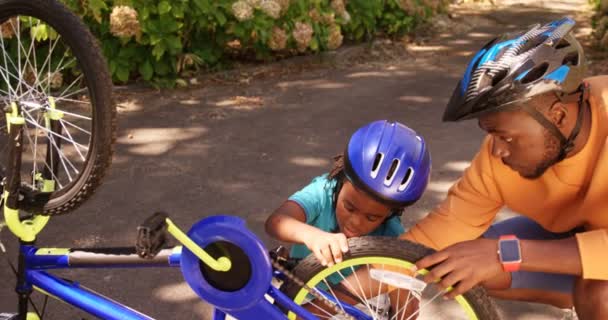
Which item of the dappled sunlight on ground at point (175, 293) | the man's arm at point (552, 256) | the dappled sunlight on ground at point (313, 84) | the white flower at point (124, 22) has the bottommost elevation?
the dappled sunlight on ground at point (175, 293)

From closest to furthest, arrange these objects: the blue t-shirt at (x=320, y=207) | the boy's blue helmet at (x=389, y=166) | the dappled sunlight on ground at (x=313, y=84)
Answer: the boy's blue helmet at (x=389, y=166) → the blue t-shirt at (x=320, y=207) → the dappled sunlight on ground at (x=313, y=84)

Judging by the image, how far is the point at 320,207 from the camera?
7.57ft

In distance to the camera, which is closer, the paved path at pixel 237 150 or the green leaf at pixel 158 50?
the paved path at pixel 237 150

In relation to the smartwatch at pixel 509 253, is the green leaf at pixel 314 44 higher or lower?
lower

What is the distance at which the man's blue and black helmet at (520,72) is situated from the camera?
1882 millimetres

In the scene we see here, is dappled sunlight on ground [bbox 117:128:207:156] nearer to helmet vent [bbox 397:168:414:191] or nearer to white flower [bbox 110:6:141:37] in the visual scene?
white flower [bbox 110:6:141:37]

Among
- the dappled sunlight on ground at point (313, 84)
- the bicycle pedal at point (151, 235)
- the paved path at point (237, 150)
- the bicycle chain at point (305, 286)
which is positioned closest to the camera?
the bicycle pedal at point (151, 235)

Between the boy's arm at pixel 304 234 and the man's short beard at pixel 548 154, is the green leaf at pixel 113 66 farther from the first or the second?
the man's short beard at pixel 548 154

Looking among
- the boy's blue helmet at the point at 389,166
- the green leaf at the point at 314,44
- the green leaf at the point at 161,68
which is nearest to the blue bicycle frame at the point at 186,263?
the boy's blue helmet at the point at 389,166

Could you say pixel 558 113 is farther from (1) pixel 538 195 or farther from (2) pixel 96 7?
(2) pixel 96 7

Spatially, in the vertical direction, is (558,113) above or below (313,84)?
above

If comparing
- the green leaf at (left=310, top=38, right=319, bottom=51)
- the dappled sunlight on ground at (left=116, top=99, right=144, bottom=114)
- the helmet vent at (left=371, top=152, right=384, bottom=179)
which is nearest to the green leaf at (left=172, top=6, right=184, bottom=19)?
the dappled sunlight on ground at (left=116, top=99, right=144, bottom=114)

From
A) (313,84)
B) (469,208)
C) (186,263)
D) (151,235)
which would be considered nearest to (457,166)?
(313,84)

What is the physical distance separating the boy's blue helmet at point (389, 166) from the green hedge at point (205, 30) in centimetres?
299
